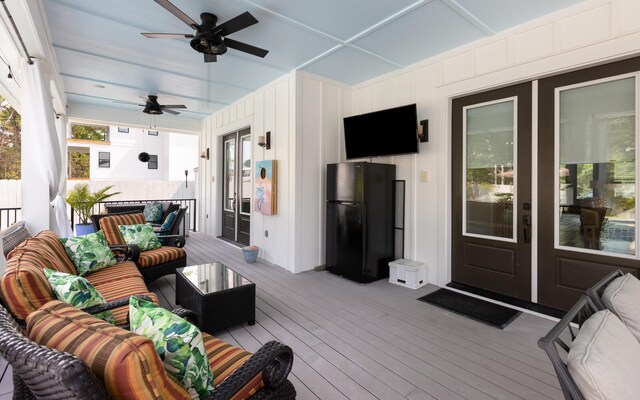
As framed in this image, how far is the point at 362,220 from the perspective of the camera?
4020 mm

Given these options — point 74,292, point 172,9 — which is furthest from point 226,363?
point 172,9

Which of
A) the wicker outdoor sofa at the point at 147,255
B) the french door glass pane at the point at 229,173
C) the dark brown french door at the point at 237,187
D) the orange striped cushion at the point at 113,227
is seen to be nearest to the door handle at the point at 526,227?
the wicker outdoor sofa at the point at 147,255

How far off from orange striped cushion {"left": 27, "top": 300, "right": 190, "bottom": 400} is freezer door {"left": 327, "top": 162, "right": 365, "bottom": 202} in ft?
10.9

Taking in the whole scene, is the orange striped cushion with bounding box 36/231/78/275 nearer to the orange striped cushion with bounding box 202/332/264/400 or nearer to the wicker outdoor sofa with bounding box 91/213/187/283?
the wicker outdoor sofa with bounding box 91/213/187/283

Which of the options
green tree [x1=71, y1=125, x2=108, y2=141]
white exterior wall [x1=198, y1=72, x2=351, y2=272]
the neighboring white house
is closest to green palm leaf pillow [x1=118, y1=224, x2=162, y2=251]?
white exterior wall [x1=198, y1=72, x2=351, y2=272]

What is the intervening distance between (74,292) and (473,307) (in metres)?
3.44

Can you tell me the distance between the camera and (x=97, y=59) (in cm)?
413

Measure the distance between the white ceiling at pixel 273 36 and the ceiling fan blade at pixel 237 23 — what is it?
0.73ft

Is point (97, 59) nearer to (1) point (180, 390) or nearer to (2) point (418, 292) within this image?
(1) point (180, 390)

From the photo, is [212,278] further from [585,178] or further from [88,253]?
[585,178]

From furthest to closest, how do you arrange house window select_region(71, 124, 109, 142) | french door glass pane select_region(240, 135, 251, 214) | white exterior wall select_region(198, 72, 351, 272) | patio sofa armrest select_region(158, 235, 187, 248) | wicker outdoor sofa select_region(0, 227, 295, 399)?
house window select_region(71, 124, 109, 142), french door glass pane select_region(240, 135, 251, 214), white exterior wall select_region(198, 72, 351, 272), patio sofa armrest select_region(158, 235, 187, 248), wicker outdoor sofa select_region(0, 227, 295, 399)

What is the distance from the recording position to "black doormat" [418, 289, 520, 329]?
2.94m

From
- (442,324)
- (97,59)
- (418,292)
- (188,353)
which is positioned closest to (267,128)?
(97,59)

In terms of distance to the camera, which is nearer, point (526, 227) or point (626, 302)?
point (626, 302)
